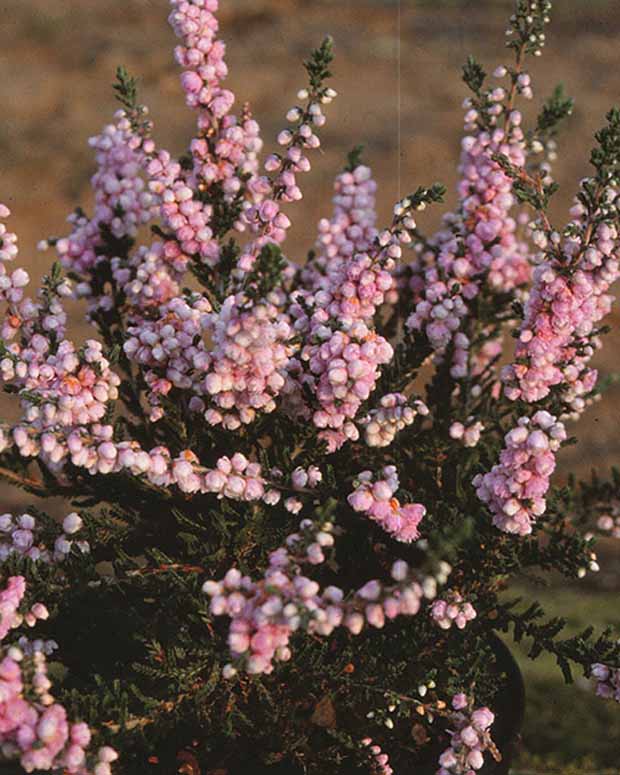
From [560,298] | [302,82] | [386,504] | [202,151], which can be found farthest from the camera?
[302,82]

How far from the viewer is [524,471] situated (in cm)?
101

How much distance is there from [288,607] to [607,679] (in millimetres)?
491

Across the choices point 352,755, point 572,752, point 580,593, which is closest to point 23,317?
point 352,755

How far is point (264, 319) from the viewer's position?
36.3 inches

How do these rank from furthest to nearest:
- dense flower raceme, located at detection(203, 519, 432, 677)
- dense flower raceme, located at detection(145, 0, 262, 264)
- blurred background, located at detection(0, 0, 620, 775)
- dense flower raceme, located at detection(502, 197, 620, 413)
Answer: blurred background, located at detection(0, 0, 620, 775)
dense flower raceme, located at detection(145, 0, 262, 264)
dense flower raceme, located at detection(502, 197, 620, 413)
dense flower raceme, located at detection(203, 519, 432, 677)

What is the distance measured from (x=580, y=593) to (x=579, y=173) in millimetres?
2411

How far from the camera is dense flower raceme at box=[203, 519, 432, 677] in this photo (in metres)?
0.82

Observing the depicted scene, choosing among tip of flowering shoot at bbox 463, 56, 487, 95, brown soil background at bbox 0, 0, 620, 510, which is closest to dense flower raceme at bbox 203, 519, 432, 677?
tip of flowering shoot at bbox 463, 56, 487, 95

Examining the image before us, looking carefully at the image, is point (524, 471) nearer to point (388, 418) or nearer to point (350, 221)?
point (388, 418)

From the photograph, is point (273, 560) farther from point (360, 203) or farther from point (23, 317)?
point (360, 203)

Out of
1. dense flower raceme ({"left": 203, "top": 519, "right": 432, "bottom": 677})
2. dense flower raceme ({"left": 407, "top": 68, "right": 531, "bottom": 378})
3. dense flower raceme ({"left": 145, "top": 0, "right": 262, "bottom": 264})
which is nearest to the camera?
dense flower raceme ({"left": 203, "top": 519, "right": 432, "bottom": 677})

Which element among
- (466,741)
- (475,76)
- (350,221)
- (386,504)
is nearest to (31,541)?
(386,504)

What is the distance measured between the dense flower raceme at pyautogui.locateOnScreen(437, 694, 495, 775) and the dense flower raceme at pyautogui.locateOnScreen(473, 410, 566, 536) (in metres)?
0.25

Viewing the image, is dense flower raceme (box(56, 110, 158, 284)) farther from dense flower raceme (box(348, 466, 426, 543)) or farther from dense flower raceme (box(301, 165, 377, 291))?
dense flower raceme (box(348, 466, 426, 543))
